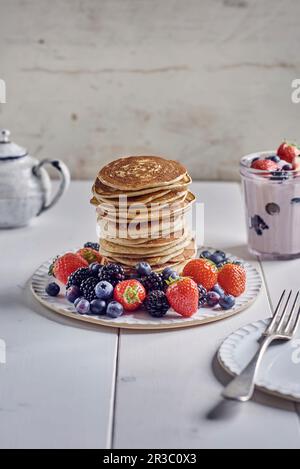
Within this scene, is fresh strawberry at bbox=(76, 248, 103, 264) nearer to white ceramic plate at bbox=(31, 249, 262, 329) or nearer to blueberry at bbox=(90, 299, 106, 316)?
white ceramic plate at bbox=(31, 249, 262, 329)

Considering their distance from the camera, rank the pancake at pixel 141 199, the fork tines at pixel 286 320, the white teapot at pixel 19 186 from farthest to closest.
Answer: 1. the white teapot at pixel 19 186
2. the pancake at pixel 141 199
3. the fork tines at pixel 286 320

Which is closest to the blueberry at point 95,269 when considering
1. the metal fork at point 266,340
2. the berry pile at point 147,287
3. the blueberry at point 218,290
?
the berry pile at point 147,287

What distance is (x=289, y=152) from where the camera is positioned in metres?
1.74

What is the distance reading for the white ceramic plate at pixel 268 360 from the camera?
1.12 metres

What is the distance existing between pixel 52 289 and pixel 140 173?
0.27 m

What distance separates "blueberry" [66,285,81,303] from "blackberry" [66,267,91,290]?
1 cm

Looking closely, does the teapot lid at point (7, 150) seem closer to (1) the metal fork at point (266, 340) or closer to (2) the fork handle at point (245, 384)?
(1) the metal fork at point (266, 340)

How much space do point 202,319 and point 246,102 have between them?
117 cm

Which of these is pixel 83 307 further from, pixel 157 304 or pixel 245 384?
pixel 245 384

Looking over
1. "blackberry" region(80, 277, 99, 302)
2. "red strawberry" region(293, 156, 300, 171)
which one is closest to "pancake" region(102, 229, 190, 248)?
"blackberry" region(80, 277, 99, 302)

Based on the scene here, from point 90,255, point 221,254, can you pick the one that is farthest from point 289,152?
point 90,255

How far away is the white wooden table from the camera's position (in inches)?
40.9
